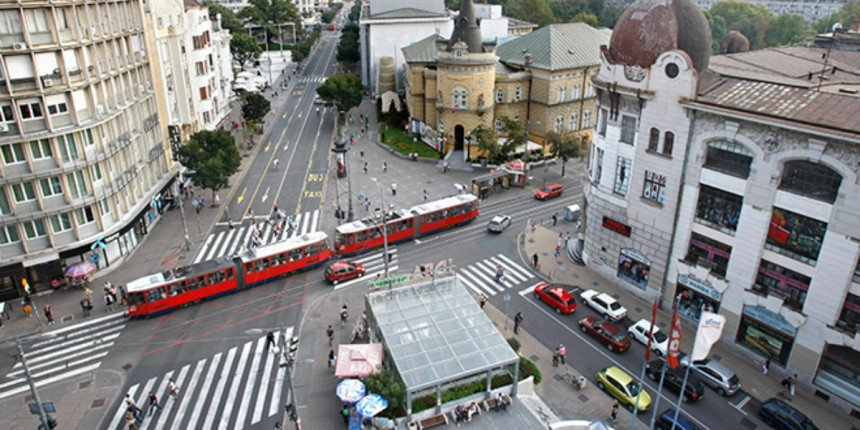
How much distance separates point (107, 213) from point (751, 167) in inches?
1925

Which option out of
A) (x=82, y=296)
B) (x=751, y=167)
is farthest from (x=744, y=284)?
(x=82, y=296)

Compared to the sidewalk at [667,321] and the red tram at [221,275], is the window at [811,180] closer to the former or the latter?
the sidewalk at [667,321]

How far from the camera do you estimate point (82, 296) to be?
43.6m

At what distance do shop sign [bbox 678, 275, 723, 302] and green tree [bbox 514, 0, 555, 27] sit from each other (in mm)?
122466

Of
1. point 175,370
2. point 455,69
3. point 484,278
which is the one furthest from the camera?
point 455,69

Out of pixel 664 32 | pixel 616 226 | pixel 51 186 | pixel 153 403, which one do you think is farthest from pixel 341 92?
pixel 153 403

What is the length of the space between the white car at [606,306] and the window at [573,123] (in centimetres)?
4246

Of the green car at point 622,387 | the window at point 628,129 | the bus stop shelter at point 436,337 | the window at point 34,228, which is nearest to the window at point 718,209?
→ the window at point 628,129

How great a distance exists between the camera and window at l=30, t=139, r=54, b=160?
40625mm

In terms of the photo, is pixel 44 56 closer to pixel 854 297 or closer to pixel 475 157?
pixel 475 157

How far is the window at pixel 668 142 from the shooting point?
3778 cm

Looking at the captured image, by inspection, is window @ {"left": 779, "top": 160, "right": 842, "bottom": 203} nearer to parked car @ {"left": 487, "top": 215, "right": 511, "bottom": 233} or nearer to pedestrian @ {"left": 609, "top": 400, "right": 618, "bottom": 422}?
pedestrian @ {"left": 609, "top": 400, "right": 618, "bottom": 422}

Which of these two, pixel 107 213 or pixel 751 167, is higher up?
pixel 751 167

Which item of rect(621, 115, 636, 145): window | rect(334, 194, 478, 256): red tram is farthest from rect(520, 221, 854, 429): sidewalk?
rect(621, 115, 636, 145): window
